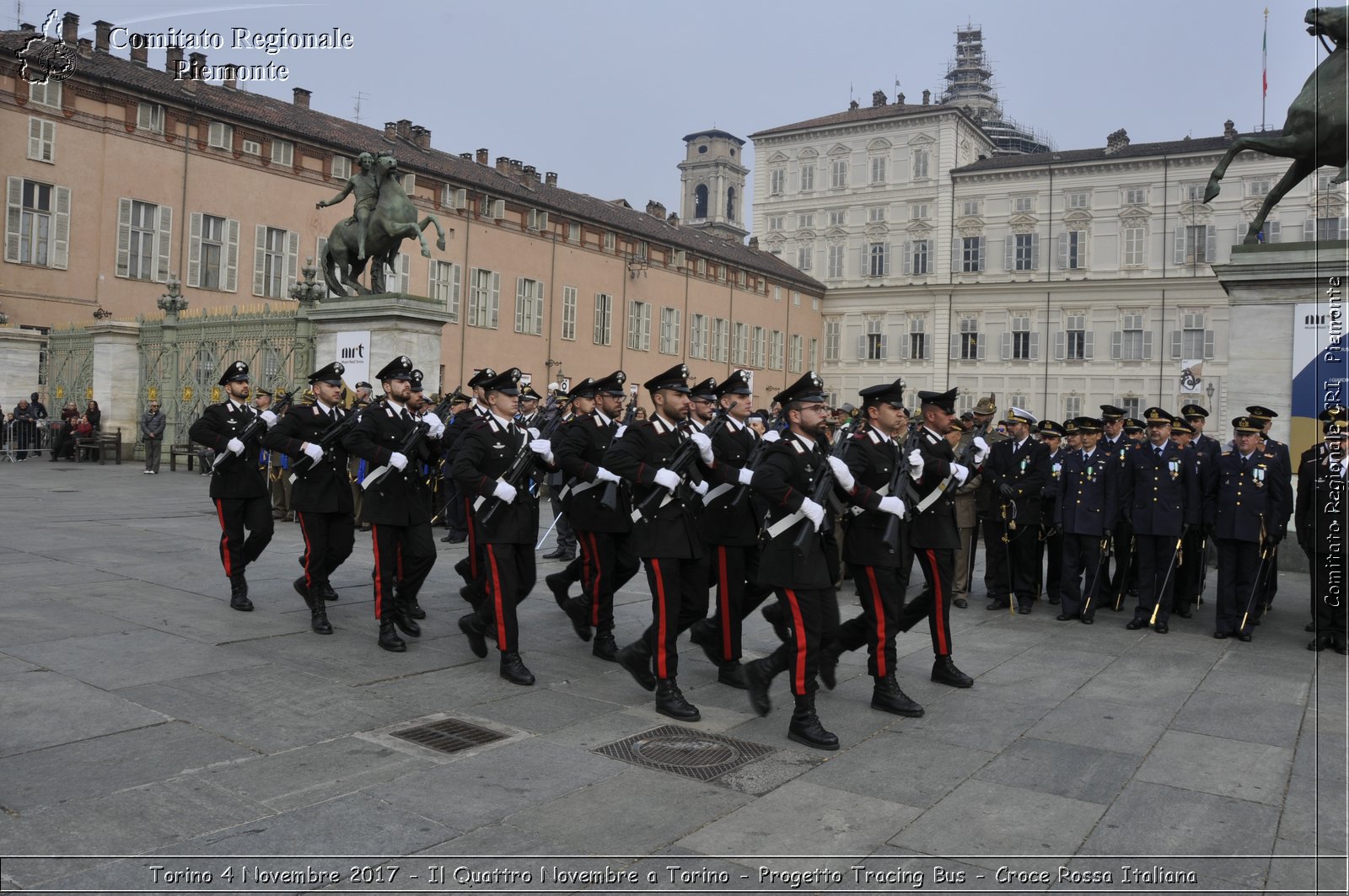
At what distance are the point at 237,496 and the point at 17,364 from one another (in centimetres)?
2037

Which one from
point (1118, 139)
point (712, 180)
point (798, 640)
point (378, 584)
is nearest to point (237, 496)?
point (378, 584)

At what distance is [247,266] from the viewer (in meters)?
31.9

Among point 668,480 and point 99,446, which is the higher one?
point 99,446

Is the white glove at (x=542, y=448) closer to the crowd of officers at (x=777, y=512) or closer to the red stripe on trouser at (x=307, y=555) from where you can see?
the crowd of officers at (x=777, y=512)

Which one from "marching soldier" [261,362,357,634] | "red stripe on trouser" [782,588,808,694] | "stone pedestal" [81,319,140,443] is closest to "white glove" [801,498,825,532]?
"red stripe on trouser" [782,588,808,694]

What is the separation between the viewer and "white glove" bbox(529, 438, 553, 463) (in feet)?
22.6

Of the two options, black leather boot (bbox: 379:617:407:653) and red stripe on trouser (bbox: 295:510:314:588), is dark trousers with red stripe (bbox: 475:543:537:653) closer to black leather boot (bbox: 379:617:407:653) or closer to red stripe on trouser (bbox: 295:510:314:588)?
black leather boot (bbox: 379:617:407:653)

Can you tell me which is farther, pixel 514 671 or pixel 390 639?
pixel 390 639

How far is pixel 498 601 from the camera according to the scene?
6855mm

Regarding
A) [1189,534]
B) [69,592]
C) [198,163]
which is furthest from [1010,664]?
[198,163]

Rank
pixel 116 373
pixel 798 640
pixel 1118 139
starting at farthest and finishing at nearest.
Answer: pixel 1118 139 < pixel 116 373 < pixel 798 640

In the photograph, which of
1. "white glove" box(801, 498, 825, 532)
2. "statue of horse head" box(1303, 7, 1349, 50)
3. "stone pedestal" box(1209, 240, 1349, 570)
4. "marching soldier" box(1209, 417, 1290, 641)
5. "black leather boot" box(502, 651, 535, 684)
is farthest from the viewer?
"stone pedestal" box(1209, 240, 1349, 570)

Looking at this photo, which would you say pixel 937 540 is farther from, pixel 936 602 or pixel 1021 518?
pixel 1021 518

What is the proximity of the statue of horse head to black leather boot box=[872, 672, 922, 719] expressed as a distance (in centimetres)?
911
